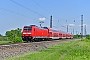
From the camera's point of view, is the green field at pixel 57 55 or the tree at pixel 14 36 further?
the tree at pixel 14 36

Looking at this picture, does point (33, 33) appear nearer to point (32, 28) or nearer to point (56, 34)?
point (32, 28)

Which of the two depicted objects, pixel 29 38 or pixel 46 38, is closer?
pixel 29 38

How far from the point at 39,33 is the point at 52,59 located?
3802 cm

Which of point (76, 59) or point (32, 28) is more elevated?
point (32, 28)

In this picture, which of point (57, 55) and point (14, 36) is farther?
point (14, 36)

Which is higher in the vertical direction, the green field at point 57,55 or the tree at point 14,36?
the tree at point 14,36

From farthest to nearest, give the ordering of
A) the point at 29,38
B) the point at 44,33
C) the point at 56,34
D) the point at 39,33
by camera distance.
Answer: the point at 56,34 < the point at 44,33 < the point at 39,33 < the point at 29,38

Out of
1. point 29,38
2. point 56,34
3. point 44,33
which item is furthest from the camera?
point 56,34

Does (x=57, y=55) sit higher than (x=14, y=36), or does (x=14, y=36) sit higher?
(x=14, y=36)

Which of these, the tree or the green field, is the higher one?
the tree

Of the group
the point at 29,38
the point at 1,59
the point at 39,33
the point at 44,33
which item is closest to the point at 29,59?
the point at 1,59

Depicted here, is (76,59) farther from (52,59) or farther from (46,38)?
(46,38)

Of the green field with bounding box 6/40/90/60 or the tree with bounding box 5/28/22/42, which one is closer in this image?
the green field with bounding box 6/40/90/60

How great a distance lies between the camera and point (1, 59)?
1923cm
